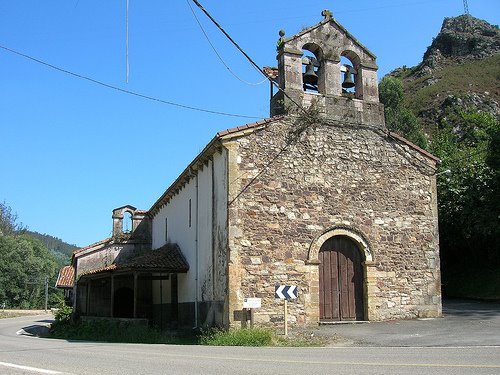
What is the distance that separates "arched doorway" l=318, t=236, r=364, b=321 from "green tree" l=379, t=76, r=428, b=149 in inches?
1173

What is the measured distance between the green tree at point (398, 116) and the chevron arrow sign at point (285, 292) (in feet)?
108

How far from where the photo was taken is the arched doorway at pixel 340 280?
18.0m

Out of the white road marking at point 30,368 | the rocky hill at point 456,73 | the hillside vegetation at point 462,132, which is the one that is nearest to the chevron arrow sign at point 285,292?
the white road marking at point 30,368

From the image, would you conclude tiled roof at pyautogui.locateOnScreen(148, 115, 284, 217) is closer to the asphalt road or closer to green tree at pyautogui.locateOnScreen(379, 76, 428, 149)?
the asphalt road

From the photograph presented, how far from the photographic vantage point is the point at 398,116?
174 ft

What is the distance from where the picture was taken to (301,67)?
18.8 metres

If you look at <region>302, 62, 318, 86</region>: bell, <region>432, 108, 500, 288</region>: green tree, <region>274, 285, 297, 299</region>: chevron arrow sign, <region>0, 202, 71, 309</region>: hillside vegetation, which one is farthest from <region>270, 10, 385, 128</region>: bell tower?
<region>0, 202, 71, 309</region>: hillside vegetation

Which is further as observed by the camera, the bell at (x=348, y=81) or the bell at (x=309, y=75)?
the bell at (x=348, y=81)

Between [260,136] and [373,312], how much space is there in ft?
22.7

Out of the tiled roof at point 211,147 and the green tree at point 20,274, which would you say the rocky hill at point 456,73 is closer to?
the tiled roof at point 211,147

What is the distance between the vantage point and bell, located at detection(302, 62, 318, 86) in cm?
1898

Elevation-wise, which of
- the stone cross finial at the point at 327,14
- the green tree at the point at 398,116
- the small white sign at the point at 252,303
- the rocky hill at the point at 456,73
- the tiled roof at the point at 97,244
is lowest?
the small white sign at the point at 252,303

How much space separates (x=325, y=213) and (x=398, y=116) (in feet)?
123

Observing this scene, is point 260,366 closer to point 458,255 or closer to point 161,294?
point 161,294
